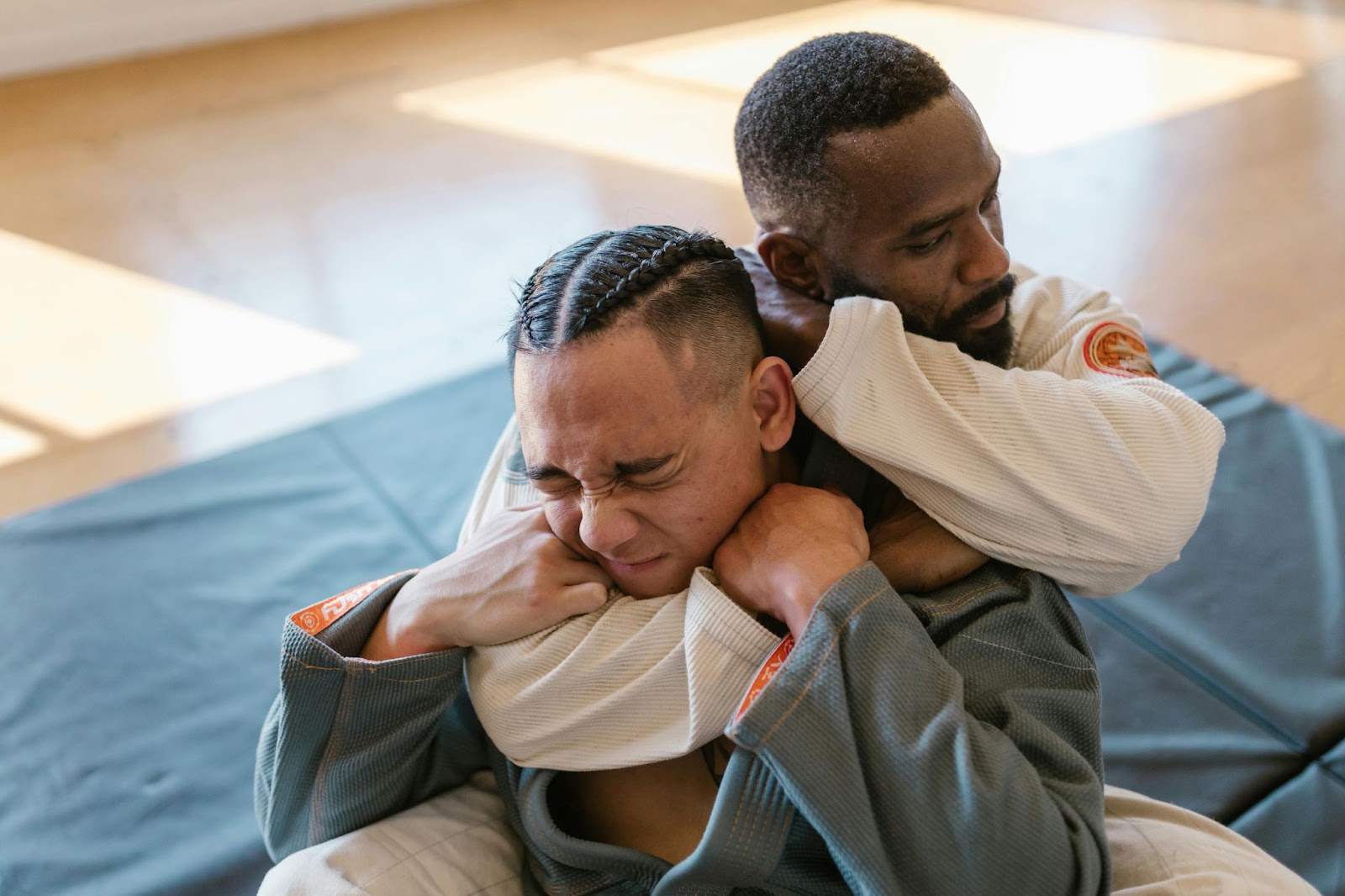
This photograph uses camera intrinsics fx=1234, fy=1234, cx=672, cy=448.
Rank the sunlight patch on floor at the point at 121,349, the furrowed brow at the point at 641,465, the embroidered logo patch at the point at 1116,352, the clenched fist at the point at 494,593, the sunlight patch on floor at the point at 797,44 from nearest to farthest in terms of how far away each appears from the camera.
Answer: the furrowed brow at the point at 641,465 < the clenched fist at the point at 494,593 < the embroidered logo patch at the point at 1116,352 < the sunlight patch on floor at the point at 121,349 < the sunlight patch on floor at the point at 797,44

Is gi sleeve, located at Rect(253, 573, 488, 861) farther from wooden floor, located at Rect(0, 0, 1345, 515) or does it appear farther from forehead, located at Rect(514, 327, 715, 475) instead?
wooden floor, located at Rect(0, 0, 1345, 515)

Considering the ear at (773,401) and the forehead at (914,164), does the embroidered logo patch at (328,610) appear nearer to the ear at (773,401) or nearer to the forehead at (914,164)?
the ear at (773,401)

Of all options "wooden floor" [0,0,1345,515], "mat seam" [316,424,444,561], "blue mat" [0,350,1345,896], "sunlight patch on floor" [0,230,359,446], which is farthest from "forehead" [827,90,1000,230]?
"sunlight patch on floor" [0,230,359,446]

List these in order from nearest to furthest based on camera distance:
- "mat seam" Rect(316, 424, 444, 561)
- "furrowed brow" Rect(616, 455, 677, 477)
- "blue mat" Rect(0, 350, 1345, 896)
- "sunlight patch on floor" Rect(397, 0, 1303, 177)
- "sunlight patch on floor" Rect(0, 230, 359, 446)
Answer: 1. "furrowed brow" Rect(616, 455, 677, 477)
2. "blue mat" Rect(0, 350, 1345, 896)
3. "mat seam" Rect(316, 424, 444, 561)
4. "sunlight patch on floor" Rect(0, 230, 359, 446)
5. "sunlight patch on floor" Rect(397, 0, 1303, 177)

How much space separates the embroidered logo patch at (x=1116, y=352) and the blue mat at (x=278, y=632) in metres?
0.62

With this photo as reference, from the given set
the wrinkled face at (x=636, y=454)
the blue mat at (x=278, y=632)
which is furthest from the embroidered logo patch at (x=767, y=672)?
the blue mat at (x=278, y=632)

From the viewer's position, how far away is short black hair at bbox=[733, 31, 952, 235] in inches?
47.4

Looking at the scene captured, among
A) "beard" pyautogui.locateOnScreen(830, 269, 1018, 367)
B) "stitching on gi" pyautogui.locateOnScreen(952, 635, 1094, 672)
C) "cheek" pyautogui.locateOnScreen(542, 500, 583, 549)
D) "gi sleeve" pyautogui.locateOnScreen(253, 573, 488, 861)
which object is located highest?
"beard" pyautogui.locateOnScreen(830, 269, 1018, 367)

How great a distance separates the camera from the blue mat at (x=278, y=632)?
162cm

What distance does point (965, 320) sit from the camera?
4.19 feet

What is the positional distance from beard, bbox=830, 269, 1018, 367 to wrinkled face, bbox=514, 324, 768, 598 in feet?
0.65

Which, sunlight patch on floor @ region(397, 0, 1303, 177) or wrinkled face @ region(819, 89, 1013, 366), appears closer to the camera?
wrinkled face @ region(819, 89, 1013, 366)

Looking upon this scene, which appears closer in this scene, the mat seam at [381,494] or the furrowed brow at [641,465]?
the furrowed brow at [641,465]

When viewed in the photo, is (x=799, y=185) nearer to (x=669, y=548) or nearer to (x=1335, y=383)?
(x=669, y=548)
